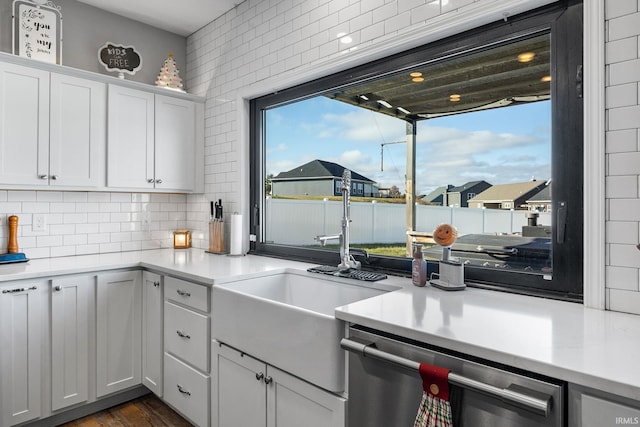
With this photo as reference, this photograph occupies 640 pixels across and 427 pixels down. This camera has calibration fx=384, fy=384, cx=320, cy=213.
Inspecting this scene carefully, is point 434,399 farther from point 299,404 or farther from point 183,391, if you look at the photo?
point 183,391

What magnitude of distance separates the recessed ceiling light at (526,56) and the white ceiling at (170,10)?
6.98 feet

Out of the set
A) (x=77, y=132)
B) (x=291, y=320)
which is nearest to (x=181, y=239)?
(x=77, y=132)

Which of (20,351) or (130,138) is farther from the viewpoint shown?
(130,138)

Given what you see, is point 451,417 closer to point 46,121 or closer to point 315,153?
point 315,153

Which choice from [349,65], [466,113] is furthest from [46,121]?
[466,113]

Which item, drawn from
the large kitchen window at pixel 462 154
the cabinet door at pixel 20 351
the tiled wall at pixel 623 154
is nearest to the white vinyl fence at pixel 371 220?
the large kitchen window at pixel 462 154

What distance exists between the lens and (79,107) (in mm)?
2648

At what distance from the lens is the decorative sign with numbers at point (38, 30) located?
8.39 feet

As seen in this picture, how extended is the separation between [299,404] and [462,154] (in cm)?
137

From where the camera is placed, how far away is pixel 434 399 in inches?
43.4

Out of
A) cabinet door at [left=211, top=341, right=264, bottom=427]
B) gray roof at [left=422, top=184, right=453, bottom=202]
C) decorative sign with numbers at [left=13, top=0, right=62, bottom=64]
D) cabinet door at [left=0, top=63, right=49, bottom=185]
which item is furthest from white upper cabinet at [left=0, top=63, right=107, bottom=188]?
gray roof at [left=422, top=184, right=453, bottom=202]

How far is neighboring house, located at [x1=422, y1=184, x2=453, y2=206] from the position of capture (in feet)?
6.48

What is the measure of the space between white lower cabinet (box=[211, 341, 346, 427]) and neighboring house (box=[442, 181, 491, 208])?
1.10m

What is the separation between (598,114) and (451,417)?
1164mm
